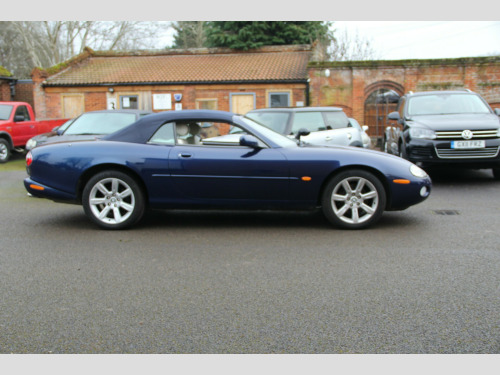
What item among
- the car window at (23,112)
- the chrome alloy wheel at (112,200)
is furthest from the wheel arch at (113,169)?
the car window at (23,112)

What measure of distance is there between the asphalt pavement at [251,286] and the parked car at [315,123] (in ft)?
12.4

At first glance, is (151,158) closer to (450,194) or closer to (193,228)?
(193,228)

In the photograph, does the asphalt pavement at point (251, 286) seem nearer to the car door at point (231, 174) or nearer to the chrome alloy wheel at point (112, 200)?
the chrome alloy wheel at point (112, 200)

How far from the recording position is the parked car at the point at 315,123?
1045 cm

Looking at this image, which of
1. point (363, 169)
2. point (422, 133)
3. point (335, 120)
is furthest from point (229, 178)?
point (335, 120)

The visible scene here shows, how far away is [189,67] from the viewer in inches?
1218

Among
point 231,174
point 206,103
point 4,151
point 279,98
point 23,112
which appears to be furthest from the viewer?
point 206,103

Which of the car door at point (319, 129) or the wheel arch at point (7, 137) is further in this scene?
the wheel arch at point (7, 137)

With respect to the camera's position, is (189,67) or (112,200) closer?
(112,200)

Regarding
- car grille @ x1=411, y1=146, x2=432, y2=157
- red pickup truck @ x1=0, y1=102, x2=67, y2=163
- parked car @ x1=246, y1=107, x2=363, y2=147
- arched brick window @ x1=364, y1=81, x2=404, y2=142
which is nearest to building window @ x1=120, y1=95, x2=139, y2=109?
red pickup truck @ x1=0, y1=102, x2=67, y2=163

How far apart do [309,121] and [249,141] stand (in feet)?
15.5

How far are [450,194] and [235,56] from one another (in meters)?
25.4

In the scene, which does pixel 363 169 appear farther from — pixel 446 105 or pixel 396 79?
pixel 396 79

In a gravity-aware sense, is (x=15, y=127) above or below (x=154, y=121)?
below
